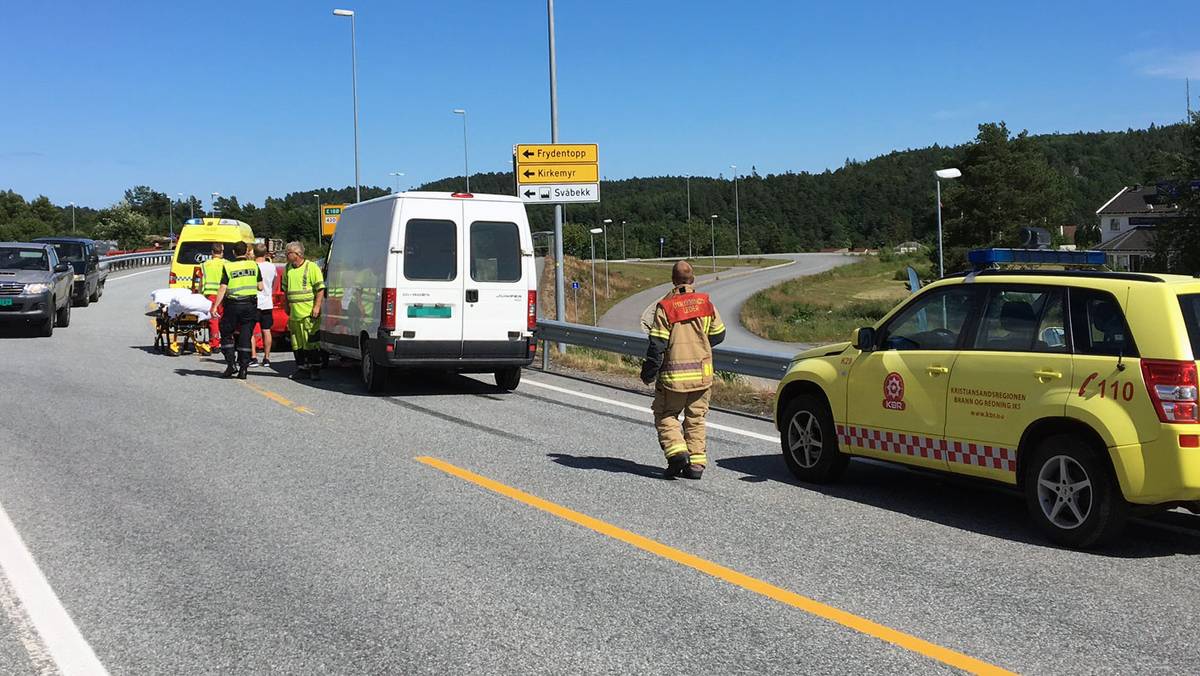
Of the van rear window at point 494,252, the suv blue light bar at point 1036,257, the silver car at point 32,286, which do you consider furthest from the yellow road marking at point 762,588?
the silver car at point 32,286

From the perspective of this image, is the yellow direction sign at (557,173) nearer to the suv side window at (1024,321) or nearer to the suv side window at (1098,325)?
the suv side window at (1024,321)

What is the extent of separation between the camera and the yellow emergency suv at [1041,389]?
6.16 m

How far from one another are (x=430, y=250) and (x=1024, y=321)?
26.4ft

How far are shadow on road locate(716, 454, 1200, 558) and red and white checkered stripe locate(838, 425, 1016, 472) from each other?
0.26 metres

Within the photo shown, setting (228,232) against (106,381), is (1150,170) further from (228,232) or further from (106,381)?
(106,381)

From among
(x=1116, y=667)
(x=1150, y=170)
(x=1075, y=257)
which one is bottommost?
(x=1116, y=667)

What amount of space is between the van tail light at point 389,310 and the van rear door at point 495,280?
859 mm

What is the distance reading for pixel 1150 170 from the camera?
63969 millimetres

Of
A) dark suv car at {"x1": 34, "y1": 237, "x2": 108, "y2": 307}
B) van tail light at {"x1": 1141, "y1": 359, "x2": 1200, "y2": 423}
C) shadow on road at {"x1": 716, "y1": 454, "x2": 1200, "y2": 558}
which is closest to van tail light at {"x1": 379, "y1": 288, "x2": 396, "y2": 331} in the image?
shadow on road at {"x1": 716, "y1": 454, "x2": 1200, "y2": 558}

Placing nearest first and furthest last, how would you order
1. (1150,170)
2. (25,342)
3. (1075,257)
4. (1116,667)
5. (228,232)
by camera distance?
(1116,667) → (1075,257) → (25,342) → (228,232) → (1150,170)

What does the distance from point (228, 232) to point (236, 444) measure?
58.3ft

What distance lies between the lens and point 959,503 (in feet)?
25.8

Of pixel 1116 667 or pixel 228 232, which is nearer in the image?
pixel 1116 667

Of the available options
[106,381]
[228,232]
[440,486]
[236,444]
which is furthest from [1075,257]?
[228,232]
